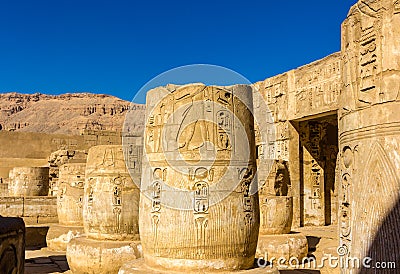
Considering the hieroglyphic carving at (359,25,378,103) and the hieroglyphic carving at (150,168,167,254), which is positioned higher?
the hieroglyphic carving at (359,25,378,103)

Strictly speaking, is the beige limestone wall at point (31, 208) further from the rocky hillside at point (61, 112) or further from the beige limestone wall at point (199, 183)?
the rocky hillside at point (61, 112)

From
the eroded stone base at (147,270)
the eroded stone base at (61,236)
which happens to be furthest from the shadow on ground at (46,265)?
the eroded stone base at (147,270)

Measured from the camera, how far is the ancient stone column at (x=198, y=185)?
4.34m

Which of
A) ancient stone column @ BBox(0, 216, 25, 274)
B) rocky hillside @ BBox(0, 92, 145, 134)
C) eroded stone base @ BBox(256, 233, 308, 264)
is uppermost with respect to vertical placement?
rocky hillside @ BBox(0, 92, 145, 134)

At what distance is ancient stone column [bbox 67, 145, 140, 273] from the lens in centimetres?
679

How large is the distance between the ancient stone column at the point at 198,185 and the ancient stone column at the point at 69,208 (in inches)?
203

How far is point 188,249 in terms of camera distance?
14.1ft

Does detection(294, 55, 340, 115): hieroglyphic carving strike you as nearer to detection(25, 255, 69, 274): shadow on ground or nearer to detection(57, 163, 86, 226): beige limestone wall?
detection(57, 163, 86, 226): beige limestone wall

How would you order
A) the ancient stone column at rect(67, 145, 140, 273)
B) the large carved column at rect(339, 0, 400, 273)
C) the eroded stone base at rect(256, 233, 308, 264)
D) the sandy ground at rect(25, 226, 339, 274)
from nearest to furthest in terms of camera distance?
the large carved column at rect(339, 0, 400, 273) → the ancient stone column at rect(67, 145, 140, 273) → the sandy ground at rect(25, 226, 339, 274) → the eroded stone base at rect(256, 233, 308, 264)

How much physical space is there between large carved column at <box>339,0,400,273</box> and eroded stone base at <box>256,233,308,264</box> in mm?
4871

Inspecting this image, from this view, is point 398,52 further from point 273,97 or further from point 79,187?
point 273,97

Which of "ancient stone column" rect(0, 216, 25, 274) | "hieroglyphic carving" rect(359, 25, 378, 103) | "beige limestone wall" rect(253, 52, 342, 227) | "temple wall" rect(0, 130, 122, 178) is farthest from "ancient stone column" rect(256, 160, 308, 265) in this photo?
"temple wall" rect(0, 130, 122, 178)

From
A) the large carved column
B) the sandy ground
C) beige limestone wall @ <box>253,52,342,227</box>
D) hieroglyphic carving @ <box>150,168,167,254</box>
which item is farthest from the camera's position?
beige limestone wall @ <box>253,52,342,227</box>

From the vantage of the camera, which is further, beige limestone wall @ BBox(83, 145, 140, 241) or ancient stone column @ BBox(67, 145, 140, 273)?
beige limestone wall @ BBox(83, 145, 140, 241)
